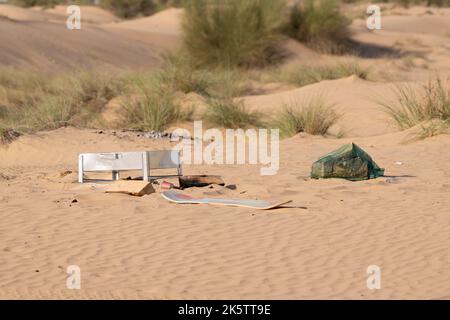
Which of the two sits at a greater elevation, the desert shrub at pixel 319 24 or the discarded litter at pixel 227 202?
the desert shrub at pixel 319 24

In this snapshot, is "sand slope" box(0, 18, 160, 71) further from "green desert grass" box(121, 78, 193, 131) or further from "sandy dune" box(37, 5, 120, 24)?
"sandy dune" box(37, 5, 120, 24)

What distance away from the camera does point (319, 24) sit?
3141 cm

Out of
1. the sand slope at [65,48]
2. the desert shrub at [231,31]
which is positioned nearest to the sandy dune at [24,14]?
the sand slope at [65,48]

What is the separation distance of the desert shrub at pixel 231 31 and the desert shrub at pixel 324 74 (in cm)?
398

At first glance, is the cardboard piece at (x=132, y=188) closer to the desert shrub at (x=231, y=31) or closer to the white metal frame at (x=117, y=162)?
the white metal frame at (x=117, y=162)

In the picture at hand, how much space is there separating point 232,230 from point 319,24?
23.8 meters

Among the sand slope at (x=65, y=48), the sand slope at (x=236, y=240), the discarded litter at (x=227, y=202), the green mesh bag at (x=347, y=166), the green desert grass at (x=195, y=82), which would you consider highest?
the sand slope at (x=65, y=48)

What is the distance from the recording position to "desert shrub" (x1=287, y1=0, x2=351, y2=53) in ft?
102

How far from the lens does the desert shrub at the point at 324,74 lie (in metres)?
21.6

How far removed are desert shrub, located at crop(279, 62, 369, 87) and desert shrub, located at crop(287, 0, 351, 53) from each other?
27.3 feet

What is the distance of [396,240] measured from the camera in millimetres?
8039

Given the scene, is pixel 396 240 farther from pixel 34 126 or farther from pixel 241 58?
pixel 241 58
